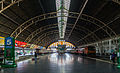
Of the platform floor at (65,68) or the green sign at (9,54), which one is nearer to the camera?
the platform floor at (65,68)

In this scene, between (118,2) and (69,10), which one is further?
(69,10)

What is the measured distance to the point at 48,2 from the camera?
29.8 metres

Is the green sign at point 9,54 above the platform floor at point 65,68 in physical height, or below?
above

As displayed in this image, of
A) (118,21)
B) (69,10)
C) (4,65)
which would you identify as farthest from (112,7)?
(4,65)

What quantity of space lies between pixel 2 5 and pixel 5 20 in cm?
783

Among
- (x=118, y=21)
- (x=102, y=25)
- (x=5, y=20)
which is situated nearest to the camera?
(x=5, y=20)

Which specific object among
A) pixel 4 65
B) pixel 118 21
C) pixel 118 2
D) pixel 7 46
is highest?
pixel 118 2

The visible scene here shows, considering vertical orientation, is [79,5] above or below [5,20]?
above

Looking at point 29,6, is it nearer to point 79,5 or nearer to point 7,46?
point 79,5

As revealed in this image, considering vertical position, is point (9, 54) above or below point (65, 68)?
above

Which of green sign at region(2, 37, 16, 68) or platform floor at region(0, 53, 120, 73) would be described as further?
green sign at region(2, 37, 16, 68)

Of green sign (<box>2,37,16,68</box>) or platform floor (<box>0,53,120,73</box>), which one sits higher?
green sign (<box>2,37,16,68</box>)

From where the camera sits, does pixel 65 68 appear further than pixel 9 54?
No

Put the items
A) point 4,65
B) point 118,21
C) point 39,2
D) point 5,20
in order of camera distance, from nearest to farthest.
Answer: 1. point 4,65
2. point 39,2
3. point 5,20
4. point 118,21
